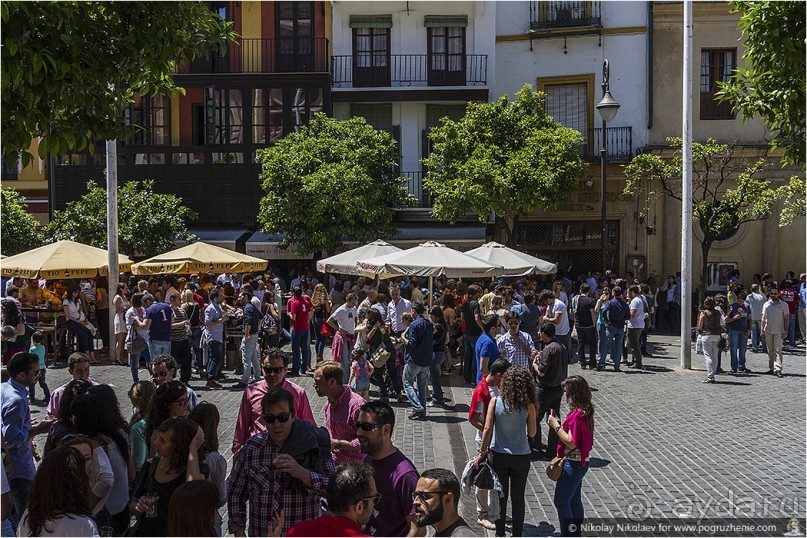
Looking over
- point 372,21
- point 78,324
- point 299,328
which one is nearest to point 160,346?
point 299,328

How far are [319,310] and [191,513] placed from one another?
14.2 metres

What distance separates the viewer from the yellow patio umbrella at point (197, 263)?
62.1 feet

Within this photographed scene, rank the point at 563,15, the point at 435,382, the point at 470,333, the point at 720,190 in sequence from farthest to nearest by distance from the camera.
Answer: the point at 563,15
the point at 720,190
the point at 470,333
the point at 435,382

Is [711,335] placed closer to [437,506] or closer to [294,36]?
[437,506]

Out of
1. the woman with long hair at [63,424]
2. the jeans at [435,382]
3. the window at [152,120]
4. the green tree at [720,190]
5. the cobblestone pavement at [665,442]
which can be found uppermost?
the window at [152,120]

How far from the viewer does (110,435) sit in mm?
5656

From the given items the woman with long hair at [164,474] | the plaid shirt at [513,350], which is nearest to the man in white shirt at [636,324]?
the plaid shirt at [513,350]

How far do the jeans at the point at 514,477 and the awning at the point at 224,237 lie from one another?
21.2 m

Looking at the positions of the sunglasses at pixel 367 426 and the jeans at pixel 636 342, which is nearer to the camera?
the sunglasses at pixel 367 426

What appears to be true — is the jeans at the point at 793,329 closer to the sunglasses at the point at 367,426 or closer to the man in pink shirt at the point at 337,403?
the man in pink shirt at the point at 337,403

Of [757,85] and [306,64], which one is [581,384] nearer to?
[757,85]

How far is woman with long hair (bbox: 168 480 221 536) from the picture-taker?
4.33m

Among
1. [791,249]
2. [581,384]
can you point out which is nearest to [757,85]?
[581,384]

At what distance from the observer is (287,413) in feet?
16.7
